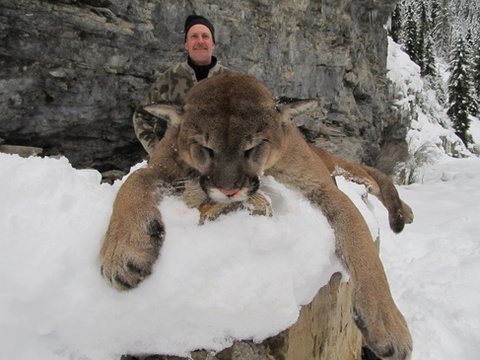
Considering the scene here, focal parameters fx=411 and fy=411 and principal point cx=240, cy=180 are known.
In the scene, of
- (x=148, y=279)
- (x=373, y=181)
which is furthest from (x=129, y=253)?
(x=373, y=181)

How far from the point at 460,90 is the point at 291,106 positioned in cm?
3996

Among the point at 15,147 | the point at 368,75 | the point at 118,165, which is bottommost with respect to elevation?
the point at 118,165

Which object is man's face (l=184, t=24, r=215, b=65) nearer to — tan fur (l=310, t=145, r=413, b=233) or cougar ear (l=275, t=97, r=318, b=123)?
tan fur (l=310, t=145, r=413, b=233)

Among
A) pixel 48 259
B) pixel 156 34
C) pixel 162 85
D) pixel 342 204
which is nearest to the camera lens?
pixel 48 259

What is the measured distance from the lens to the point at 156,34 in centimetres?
960

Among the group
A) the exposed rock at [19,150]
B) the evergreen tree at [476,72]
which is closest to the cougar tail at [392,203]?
the exposed rock at [19,150]

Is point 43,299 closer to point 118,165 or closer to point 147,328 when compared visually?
point 147,328

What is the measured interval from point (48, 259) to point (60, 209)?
1.16 feet

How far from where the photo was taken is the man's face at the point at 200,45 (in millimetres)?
4516

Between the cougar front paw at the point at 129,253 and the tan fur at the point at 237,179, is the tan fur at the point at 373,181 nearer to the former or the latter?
the tan fur at the point at 237,179

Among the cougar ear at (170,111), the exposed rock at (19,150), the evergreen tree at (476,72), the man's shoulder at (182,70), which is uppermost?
the cougar ear at (170,111)

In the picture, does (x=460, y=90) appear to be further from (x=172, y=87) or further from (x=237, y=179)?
(x=237, y=179)

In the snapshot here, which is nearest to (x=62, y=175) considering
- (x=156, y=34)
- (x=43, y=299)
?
(x=43, y=299)

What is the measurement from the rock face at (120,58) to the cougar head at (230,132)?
23.5 ft
